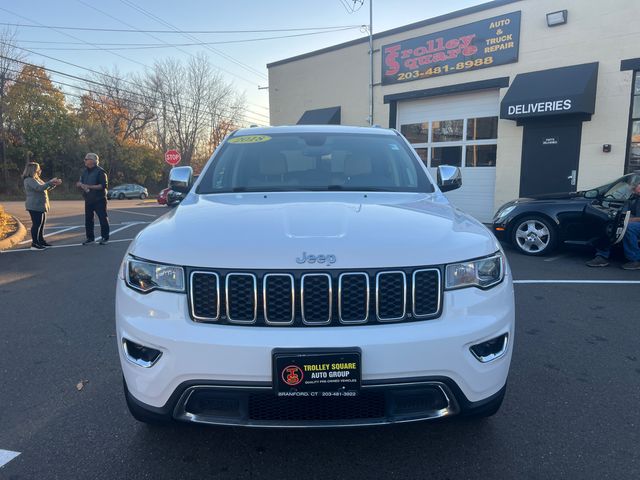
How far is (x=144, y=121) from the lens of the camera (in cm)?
4800

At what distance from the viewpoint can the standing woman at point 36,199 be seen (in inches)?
338

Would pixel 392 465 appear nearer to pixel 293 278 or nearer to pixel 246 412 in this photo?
pixel 246 412

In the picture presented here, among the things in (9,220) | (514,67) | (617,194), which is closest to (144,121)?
(9,220)

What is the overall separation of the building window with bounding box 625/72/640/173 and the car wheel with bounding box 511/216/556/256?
5357mm

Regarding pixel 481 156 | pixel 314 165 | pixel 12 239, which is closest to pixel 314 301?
pixel 314 165

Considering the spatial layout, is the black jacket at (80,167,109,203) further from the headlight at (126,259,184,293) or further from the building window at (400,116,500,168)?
the building window at (400,116,500,168)

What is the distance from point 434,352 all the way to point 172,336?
43.3 inches

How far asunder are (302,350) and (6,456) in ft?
5.69

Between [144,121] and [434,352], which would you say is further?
[144,121]

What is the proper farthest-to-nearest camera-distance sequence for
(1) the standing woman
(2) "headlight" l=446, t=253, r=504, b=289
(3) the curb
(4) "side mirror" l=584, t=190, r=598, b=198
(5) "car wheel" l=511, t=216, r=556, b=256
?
1. (3) the curb
2. (1) the standing woman
3. (5) "car wheel" l=511, t=216, r=556, b=256
4. (4) "side mirror" l=584, t=190, r=598, b=198
5. (2) "headlight" l=446, t=253, r=504, b=289

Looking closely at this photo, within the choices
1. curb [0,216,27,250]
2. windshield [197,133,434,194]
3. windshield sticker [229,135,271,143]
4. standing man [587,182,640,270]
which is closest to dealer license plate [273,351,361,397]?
windshield [197,133,434,194]

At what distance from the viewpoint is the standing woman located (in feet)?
28.2

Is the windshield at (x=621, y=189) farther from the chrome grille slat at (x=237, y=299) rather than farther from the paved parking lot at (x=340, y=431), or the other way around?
the chrome grille slat at (x=237, y=299)

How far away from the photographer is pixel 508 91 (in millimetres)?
12547
